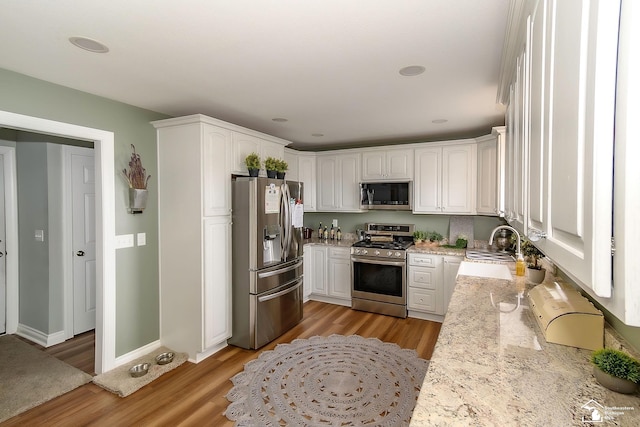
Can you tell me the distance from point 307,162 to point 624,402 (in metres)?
4.28

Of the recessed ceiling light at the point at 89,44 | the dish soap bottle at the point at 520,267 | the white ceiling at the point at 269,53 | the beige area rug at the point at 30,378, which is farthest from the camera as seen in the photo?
the dish soap bottle at the point at 520,267

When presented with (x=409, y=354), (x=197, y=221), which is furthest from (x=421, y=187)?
(x=197, y=221)

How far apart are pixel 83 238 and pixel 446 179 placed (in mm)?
4444

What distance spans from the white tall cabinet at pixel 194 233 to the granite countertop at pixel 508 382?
224cm

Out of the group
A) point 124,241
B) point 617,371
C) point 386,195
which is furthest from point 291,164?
point 617,371

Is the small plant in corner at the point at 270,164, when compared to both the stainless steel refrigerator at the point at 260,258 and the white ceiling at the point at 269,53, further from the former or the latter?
the white ceiling at the point at 269,53

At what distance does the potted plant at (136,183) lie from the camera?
2834 millimetres

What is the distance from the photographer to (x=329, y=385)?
257 centimetres

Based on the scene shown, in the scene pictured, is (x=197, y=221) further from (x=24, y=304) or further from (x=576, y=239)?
(x=576, y=239)

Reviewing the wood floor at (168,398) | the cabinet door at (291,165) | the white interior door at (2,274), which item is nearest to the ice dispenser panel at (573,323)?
the wood floor at (168,398)

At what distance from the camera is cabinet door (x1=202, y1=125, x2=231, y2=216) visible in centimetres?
293

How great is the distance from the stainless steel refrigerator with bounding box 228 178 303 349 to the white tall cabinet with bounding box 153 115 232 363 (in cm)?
12

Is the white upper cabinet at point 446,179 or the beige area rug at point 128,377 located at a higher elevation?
the white upper cabinet at point 446,179

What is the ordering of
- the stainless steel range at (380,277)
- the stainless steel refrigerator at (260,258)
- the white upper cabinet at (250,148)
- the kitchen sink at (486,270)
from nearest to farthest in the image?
the kitchen sink at (486,270)
the stainless steel refrigerator at (260,258)
the white upper cabinet at (250,148)
the stainless steel range at (380,277)
